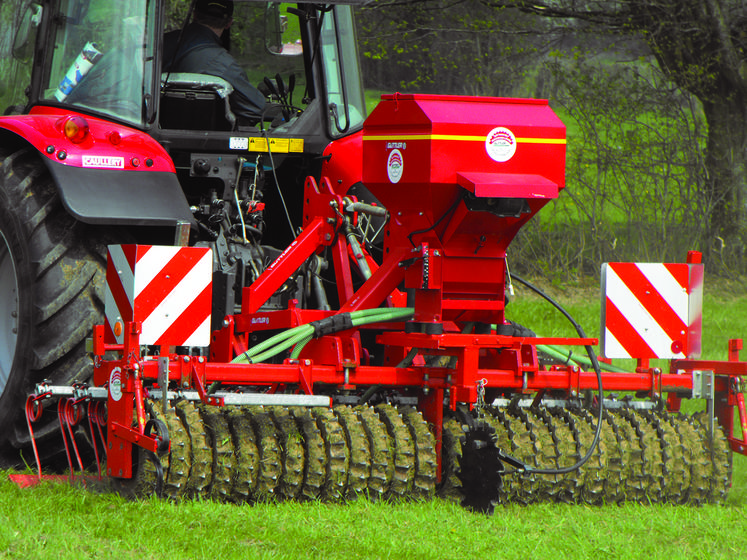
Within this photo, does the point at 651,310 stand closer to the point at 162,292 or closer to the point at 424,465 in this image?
the point at 424,465

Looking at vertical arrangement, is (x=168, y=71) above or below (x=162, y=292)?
above

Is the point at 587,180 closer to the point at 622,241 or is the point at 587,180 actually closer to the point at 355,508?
the point at 622,241

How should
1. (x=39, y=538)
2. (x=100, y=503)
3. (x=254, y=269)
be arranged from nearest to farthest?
(x=39, y=538)
(x=100, y=503)
(x=254, y=269)

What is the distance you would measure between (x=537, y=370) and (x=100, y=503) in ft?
5.20

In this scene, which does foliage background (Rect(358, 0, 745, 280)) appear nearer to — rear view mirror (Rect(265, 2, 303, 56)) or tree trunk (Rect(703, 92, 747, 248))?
tree trunk (Rect(703, 92, 747, 248))

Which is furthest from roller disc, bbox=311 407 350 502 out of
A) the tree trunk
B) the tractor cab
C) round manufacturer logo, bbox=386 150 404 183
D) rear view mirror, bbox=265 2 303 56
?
the tree trunk

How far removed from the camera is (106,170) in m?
4.29

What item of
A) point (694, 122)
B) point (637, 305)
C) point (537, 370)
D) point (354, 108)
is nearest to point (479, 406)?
point (537, 370)

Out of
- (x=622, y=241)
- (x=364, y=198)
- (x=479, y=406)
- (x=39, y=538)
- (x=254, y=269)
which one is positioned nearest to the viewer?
(x=39, y=538)

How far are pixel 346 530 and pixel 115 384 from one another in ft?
3.01

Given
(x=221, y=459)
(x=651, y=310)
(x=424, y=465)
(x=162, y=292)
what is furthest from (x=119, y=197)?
(x=651, y=310)

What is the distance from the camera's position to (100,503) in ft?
11.6

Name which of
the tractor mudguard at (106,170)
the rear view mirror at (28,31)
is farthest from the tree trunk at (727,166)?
the tractor mudguard at (106,170)

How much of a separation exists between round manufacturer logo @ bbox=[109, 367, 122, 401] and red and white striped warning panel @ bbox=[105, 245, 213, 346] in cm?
13
